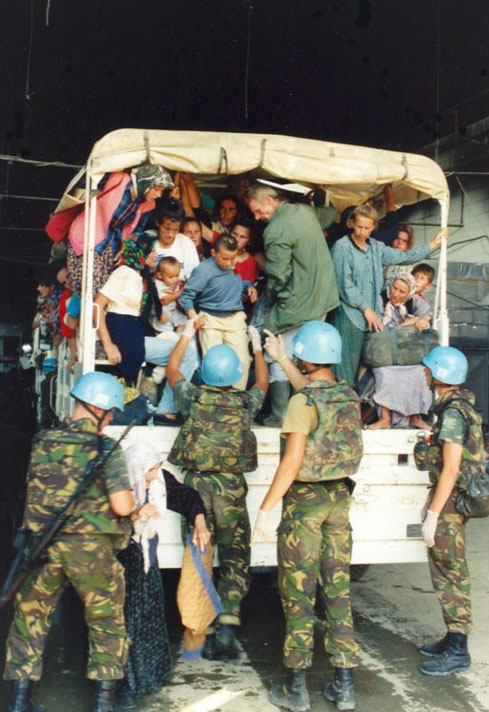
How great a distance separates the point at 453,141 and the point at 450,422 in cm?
898

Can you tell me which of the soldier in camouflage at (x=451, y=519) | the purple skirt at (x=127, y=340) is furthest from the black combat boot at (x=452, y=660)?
the purple skirt at (x=127, y=340)

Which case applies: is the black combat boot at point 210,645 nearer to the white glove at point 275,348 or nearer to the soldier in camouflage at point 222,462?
the soldier in camouflage at point 222,462

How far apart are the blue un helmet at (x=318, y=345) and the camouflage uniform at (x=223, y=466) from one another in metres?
0.59

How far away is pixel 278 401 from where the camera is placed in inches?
204

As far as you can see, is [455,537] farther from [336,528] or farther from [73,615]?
[73,615]

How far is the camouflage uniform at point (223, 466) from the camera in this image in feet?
14.5

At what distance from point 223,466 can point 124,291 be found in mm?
1545

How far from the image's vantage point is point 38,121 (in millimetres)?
13375

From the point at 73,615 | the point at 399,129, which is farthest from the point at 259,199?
the point at 399,129

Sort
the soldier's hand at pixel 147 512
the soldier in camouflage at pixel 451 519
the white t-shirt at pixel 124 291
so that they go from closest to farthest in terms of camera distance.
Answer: the soldier's hand at pixel 147 512
the soldier in camouflage at pixel 451 519
the white t-shirt at pixel 124 291

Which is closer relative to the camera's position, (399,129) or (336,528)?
(336,528)

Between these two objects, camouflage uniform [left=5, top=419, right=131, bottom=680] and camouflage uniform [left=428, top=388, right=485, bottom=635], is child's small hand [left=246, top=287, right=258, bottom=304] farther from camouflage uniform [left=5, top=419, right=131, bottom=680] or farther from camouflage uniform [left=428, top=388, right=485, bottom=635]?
camouflage uniform [left=5, top=419, right=131, bottom=680]

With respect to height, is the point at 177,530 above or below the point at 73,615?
above

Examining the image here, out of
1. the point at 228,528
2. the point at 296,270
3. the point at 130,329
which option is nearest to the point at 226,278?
the point at 296,270
